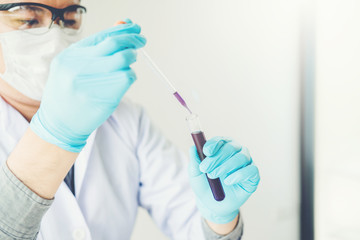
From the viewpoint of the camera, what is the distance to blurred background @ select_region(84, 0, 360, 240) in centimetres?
131

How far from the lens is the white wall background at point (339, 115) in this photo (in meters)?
1.53

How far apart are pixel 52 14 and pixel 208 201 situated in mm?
624

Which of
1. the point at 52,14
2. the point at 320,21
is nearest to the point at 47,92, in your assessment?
the point at 52,14

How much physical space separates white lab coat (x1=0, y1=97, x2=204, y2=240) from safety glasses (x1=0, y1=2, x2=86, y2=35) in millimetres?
205

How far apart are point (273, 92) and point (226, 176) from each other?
1038mm

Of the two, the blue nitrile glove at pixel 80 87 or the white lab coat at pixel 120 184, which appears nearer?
the blue nitrile glove at pixel 80 87

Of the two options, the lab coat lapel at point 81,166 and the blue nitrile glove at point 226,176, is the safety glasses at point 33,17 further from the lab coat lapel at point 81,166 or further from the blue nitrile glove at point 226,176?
the blue nitrile glove at point 226,176

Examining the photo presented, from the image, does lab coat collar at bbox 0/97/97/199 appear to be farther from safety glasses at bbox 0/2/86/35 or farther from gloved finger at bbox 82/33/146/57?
gloved finger at bbox 82/33/146/57

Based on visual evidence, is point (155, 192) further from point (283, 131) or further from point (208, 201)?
point (283, 131)

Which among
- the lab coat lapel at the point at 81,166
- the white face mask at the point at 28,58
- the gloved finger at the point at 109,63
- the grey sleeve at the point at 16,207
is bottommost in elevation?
the lab coat lapel at the point at 81,166

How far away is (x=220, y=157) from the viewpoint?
0.75 meters

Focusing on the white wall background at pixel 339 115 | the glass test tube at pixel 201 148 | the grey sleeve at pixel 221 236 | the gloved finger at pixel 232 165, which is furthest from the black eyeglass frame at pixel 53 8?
the white wall background at pixel 339 115

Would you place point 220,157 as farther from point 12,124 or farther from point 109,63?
point 12,124

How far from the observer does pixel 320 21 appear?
5.35ft
